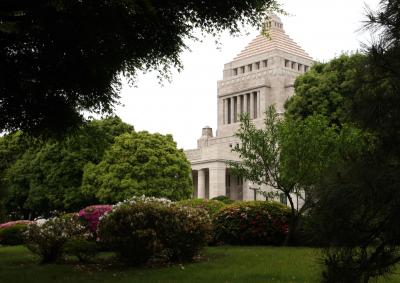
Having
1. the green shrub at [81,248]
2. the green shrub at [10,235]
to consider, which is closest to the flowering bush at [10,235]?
the green shrub at [10,235]

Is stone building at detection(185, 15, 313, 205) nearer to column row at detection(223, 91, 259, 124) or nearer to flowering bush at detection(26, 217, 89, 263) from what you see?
column row at detection(223, 91, 259, 124)

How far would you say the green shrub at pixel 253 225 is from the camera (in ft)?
70.5

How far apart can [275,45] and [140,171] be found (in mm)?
50315

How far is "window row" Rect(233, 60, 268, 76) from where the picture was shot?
89.9m

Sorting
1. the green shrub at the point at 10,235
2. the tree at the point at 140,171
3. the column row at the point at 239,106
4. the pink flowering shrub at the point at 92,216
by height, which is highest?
the column row at the point at 239,106

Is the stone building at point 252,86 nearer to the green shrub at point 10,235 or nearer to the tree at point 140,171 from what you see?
the tree at point 140,171

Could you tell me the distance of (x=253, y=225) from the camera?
850 inches

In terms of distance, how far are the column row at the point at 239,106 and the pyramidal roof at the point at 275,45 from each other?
8.10 meters

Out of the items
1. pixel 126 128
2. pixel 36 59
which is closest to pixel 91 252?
pixel 36 59

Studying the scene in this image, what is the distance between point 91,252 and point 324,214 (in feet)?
37.0

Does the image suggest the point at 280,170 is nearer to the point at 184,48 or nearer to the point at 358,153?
the point at 184,48

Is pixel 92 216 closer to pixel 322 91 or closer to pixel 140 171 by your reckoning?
pixel 140 171

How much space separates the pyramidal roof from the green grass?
2873 inches

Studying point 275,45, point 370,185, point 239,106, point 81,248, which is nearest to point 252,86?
point 239,106
